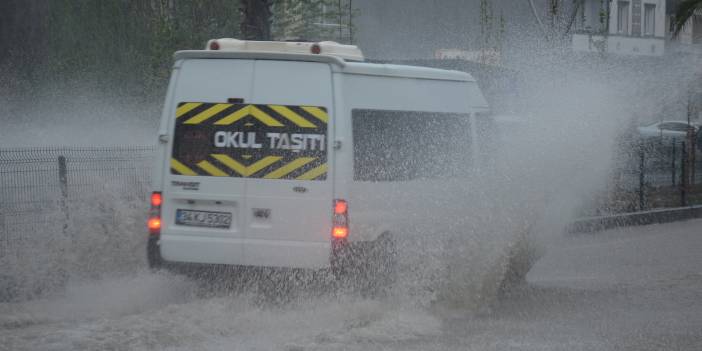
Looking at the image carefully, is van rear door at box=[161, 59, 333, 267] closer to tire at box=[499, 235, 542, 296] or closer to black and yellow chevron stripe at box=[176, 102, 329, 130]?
black and yellow chevron stripe at box=[176, 102, 329, 130]

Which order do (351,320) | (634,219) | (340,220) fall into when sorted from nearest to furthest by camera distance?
1. (351,320)
2. (340,220)
3. (634,219)

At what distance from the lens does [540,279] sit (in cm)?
1125

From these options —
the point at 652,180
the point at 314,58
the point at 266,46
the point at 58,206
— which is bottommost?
the point at 652,180

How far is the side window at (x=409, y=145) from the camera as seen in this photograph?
8.83m

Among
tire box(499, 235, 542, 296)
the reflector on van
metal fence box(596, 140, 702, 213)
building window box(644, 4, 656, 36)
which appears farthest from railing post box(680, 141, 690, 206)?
building window box(644, 4, 656, 36)

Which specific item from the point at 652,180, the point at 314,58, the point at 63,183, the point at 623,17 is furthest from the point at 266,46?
the point at 623,17

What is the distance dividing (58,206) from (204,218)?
13.5ft

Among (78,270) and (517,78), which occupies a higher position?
(517,78)

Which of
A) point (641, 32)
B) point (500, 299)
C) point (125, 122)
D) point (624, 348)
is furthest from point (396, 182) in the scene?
point (641, 32)

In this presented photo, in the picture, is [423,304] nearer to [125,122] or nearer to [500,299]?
[500,299]

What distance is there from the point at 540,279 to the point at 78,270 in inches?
196

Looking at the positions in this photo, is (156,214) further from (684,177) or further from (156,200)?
(684,177)

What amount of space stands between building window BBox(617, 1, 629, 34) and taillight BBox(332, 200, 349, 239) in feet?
137

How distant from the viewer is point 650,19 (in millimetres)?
49625
